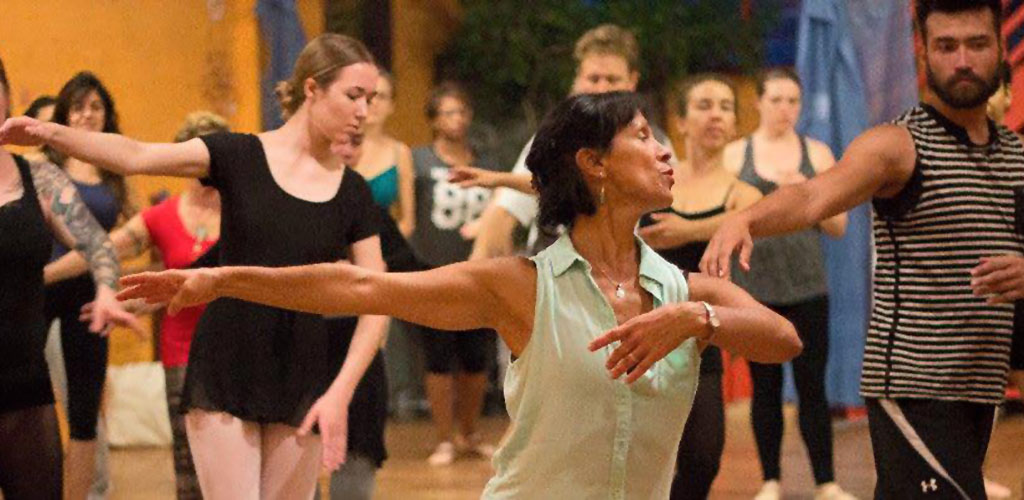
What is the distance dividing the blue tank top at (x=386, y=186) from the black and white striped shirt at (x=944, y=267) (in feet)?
13.4

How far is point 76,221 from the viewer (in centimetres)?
431

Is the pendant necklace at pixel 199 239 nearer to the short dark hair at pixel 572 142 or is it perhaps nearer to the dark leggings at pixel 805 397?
the dark leggings at pixel 805 397

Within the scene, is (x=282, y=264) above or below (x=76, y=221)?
below

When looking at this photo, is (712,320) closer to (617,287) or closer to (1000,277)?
(617,287)

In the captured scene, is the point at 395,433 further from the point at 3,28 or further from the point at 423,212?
the point at 3,28

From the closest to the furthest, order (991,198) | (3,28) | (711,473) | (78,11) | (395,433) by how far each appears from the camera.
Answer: (991,198)
(711,473)
(3,28)
(78,11)
(395,433)

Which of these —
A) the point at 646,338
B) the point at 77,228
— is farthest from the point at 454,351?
the point at 646,338

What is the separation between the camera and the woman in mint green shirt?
9.43 ft

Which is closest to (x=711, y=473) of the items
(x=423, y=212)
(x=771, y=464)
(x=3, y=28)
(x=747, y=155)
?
(x=771, y=464)

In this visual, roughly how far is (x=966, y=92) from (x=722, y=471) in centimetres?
430

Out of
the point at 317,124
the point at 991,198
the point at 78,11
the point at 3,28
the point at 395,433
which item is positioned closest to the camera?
the point at 991,198

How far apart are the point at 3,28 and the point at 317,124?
171 inches

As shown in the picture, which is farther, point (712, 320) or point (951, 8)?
point (951, 8)

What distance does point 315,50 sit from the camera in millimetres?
4223
